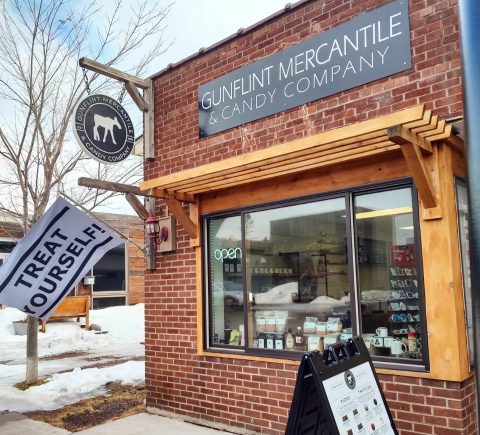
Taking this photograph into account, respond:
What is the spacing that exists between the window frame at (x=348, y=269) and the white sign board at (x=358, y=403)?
962mm

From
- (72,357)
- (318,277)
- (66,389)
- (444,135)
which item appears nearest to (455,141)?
(444,135)

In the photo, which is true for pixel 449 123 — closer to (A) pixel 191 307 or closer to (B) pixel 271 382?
(B) pixel 271 382

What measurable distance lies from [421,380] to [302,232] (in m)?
1.82

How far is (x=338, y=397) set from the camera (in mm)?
2930

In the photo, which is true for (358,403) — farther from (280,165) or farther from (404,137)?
(280,165)

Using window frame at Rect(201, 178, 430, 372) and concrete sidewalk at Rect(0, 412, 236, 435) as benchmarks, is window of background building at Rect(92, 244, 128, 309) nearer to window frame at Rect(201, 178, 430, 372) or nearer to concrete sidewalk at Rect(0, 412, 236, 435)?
concrete sidewalk at Rect(0, 412, 236, 435)

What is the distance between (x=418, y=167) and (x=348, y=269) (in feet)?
4.07

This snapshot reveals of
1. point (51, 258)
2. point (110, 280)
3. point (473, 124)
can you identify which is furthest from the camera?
point (110, 280)

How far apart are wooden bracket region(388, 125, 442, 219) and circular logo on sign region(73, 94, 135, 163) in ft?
11.4

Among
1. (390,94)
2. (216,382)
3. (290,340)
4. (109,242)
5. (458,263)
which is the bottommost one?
(216,382)

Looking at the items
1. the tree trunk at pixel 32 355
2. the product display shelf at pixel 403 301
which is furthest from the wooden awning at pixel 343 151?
the tree trunk at pixel 32 355

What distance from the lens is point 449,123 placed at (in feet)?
13.1

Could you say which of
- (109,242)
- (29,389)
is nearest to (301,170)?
(109,242)

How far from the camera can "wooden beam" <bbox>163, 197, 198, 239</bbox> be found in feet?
18.2
